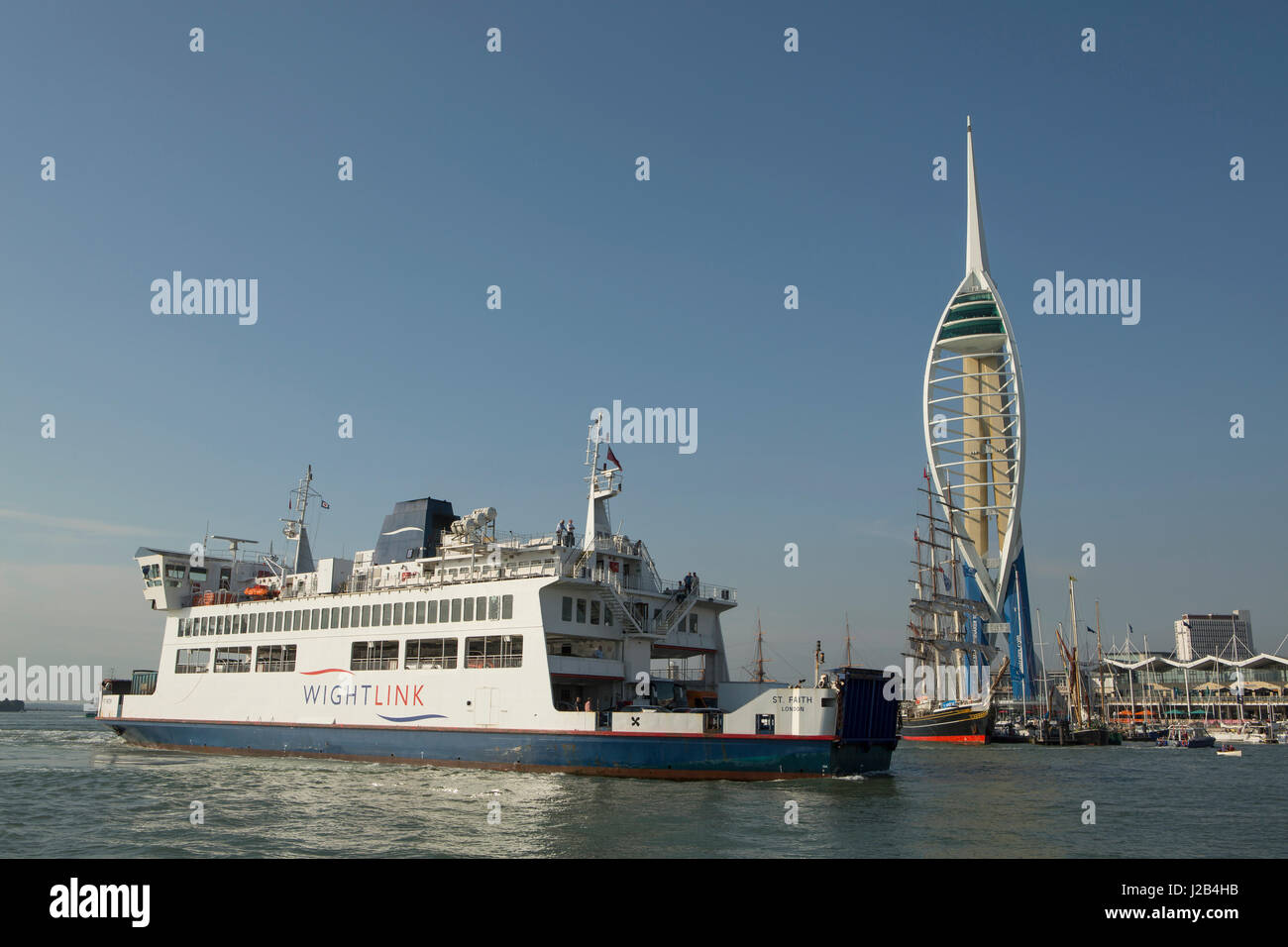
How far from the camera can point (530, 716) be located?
33719 mm

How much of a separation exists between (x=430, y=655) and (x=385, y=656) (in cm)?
261

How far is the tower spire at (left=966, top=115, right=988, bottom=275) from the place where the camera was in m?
114

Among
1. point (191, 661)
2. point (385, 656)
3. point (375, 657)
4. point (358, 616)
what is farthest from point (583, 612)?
point (191, 661)

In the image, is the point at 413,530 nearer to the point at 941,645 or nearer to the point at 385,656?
the point at 385,656

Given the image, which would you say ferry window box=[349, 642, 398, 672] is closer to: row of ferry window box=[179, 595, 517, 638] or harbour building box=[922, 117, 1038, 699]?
row of ferry window box=[179, 595, 517, 638]

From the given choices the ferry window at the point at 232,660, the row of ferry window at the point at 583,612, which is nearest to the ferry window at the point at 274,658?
the ferry window at the point at 232,660

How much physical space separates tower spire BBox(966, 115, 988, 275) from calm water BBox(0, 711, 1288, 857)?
281ft

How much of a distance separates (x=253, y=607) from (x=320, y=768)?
12.4 m

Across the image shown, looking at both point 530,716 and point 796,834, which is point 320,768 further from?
point 796,834

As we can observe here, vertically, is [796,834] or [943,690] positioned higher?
[796,834]

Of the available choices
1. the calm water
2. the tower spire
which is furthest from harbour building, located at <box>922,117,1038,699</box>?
the calm water

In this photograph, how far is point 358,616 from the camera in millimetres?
40500

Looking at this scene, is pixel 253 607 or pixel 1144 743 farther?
pixel 1144 743

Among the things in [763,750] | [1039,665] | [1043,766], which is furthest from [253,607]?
Result: [1039,665]
